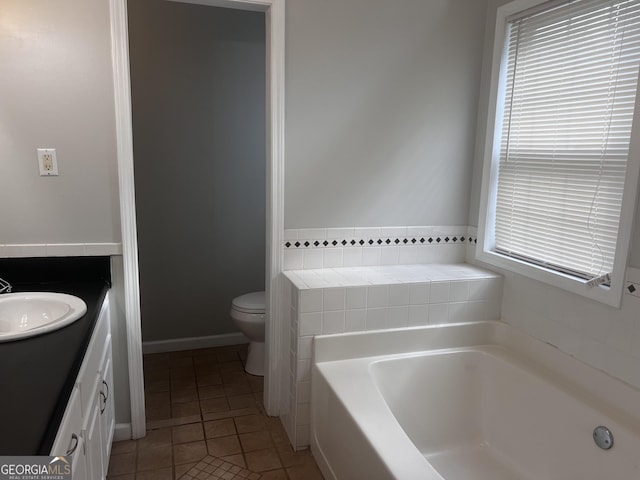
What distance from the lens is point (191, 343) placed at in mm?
3469

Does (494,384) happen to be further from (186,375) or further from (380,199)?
(186,375)

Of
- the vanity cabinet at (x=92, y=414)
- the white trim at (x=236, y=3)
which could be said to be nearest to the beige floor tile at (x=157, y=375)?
the vanity cabinet at (x=92, y=414)

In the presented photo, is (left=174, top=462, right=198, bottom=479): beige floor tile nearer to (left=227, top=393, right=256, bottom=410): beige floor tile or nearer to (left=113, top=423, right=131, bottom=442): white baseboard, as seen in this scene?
(left=113, top=423, right=131, bottom=442): white baseboard

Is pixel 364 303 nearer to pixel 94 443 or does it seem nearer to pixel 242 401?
pixel 242 401

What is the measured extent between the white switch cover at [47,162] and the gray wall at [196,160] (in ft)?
3.52

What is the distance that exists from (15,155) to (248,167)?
1.57 m

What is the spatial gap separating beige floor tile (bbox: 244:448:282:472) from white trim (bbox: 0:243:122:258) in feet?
3.67

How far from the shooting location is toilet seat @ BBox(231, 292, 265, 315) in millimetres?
2959

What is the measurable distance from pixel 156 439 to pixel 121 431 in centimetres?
17

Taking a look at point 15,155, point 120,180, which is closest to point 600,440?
point 120,180

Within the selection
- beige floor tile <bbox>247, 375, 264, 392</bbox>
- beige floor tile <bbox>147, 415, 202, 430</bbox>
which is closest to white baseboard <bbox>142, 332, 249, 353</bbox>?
beige floor tile <bbox>247, 375, 264, 392</bbox>

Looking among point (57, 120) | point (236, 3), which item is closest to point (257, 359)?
point (57, 120)

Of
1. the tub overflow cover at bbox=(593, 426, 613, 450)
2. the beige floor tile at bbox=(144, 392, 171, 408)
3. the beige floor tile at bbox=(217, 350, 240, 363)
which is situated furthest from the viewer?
the beige floor tile at bbox=(217, 350, 240, 363)

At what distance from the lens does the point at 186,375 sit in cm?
307
